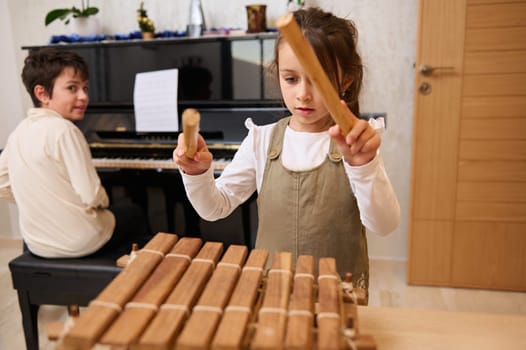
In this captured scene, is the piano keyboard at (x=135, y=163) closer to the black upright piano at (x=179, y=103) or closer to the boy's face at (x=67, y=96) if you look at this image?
the black upright piano at (x=179, y=103)

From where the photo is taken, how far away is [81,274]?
1.72 m

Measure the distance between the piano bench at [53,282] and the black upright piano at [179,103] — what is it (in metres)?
0.68

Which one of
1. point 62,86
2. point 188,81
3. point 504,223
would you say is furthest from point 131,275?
point 504,223

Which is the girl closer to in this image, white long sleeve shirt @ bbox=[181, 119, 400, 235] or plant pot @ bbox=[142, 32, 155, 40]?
white long sleeve shirt @ bbox=[181, 119, 400, 235]

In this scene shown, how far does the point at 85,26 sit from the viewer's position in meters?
2.65

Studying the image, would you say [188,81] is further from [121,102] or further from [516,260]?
[516,260]

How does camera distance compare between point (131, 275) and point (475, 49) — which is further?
point (475, 49)

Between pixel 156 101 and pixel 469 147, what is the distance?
169 centimetres

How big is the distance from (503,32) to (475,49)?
0.15 metres

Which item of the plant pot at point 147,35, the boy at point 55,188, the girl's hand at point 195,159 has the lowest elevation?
the boy at point 55,188

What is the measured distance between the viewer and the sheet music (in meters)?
2.41

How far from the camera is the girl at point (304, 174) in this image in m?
1.00

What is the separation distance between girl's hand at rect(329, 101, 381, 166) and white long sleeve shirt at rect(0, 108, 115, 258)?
131 cm

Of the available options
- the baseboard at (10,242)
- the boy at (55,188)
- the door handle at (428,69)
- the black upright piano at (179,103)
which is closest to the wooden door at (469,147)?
the door handle at (428,69)
